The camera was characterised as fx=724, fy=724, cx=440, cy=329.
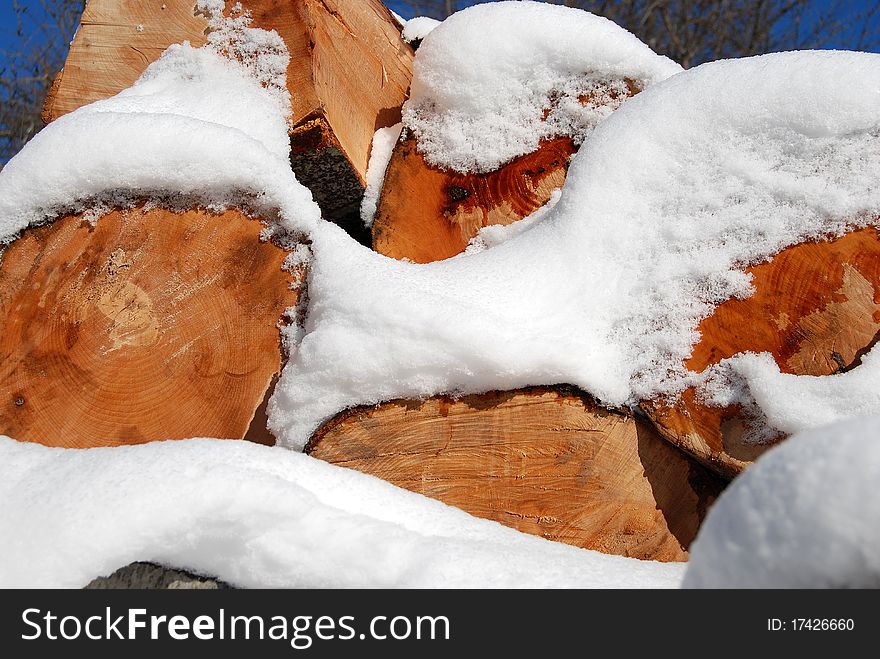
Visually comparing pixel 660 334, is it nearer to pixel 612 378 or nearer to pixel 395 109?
pixel 612 378

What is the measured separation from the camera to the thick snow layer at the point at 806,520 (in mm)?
599

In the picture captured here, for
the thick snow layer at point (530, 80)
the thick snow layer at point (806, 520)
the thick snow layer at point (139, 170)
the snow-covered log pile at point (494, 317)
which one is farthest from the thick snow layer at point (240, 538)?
the thick snow layer at point (530, 80)

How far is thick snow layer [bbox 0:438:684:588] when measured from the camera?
2.94 ft

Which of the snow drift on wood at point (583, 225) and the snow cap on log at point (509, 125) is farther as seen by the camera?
the snow cap on log at point (509, 125)

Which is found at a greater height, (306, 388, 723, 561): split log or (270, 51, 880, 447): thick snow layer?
(270, 51, 880, 447): thick snow layer

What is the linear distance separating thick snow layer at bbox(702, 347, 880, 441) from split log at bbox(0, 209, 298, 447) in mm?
878

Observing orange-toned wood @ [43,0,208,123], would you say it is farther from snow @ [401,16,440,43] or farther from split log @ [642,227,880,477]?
split log @ [642,227,880,477]

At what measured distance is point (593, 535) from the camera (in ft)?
4.43

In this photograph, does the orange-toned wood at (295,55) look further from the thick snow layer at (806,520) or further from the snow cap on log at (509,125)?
the thick snow layer at (806,520)

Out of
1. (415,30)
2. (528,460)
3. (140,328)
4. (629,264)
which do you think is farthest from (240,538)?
(415,30)

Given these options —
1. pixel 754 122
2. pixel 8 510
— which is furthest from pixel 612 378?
pixel 8 510

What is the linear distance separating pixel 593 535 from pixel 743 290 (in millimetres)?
538

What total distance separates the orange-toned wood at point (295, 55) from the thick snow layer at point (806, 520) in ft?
4.65

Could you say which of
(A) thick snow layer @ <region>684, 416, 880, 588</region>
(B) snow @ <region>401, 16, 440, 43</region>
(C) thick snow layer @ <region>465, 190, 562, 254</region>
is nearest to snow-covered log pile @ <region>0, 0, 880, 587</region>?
(C) thick snow layer @ <region>465, 190, 562, 254</region>
